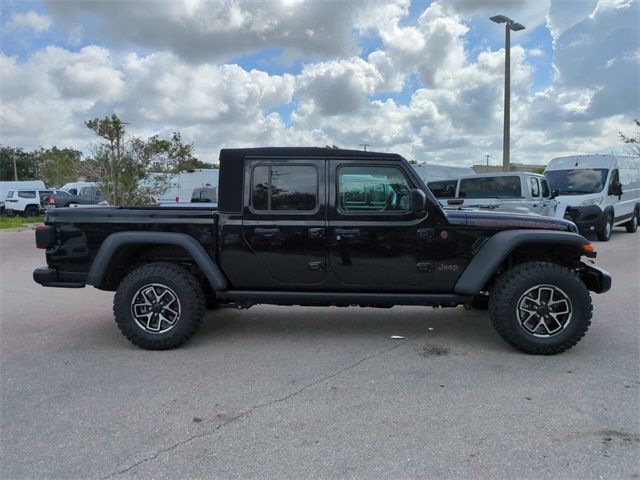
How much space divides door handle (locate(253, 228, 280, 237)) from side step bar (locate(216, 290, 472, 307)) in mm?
566

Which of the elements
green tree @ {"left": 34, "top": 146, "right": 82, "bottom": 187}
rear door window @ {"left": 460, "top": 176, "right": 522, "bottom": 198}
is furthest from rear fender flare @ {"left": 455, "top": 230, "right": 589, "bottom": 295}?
green tree @ {"left": 34, "top": 146, "right": 82, "bottom": 187}

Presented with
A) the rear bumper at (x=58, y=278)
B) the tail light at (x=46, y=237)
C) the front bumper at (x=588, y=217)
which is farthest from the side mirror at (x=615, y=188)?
the tail light at (x=46, y=237)

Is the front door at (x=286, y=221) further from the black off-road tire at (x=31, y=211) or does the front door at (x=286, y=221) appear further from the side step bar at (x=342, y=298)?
the black off-road tire at (x=31, y=211)

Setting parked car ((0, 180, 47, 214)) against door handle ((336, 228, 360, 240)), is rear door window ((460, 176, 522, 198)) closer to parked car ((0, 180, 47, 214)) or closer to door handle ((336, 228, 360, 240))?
door handle ((336, 228, 360, 240))

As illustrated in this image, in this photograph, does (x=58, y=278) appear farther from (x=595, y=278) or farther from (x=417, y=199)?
(x=595, y=278)

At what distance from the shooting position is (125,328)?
465 centimetres

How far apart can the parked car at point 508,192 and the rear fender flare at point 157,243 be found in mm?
7550

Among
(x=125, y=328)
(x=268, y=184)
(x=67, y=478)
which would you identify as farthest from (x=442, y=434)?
(x=125, y=328)

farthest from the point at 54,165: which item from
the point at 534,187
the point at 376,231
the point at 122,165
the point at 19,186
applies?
the point at 376,231

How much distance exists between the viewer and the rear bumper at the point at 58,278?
15.8ft

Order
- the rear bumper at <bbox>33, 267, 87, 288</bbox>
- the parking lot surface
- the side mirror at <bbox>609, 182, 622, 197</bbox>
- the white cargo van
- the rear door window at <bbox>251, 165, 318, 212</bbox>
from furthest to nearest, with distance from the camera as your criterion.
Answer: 1. the side mirror at <bbox>609, 182, 622, 197</bbox>
2. the white cargo van
3. the rear bumper at <bbox>33, 267, 87, 288</bbox>
4. the rear door window at <bbox>251, 165, 318, 212</bbox>
5. the parking lot surface

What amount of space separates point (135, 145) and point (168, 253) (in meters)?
15.4

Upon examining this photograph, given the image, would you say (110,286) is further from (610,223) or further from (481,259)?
(610,223)

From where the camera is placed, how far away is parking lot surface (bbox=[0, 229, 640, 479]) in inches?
110
